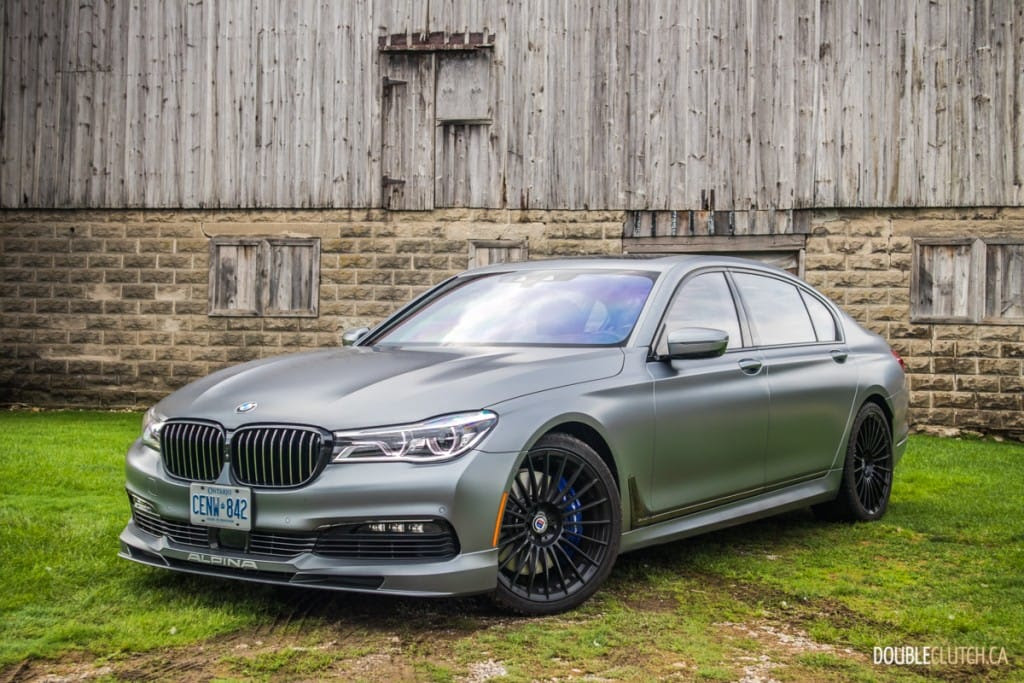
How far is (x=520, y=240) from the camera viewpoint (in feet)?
48.8

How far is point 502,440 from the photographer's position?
4496mm

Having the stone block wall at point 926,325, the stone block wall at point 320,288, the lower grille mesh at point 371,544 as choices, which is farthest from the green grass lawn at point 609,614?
the stone block wall at point 320,288

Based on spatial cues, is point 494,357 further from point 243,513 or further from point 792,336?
point 792,336

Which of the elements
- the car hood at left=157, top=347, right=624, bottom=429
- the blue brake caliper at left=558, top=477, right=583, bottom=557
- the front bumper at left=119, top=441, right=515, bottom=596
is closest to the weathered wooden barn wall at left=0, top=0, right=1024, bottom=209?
the car hood at left=157, top=347, right=624, bottom=429

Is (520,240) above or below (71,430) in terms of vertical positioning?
above

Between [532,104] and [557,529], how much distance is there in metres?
10.9

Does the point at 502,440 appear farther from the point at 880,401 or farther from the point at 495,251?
the point at 495,251

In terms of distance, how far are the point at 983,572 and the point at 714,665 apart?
2.39 m

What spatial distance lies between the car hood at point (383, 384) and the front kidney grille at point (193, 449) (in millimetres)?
57

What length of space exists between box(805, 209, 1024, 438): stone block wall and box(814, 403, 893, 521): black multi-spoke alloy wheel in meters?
7.10

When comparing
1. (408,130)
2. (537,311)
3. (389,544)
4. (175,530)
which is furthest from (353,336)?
(408,130)

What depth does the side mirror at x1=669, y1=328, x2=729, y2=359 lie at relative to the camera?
530cm

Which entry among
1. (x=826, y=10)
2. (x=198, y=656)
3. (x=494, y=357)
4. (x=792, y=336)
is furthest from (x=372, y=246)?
(x=198, y=656)

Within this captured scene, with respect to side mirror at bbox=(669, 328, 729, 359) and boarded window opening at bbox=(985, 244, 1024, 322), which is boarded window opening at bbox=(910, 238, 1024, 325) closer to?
boarded window opening at bbox=(985, 244, 1024, 322)
